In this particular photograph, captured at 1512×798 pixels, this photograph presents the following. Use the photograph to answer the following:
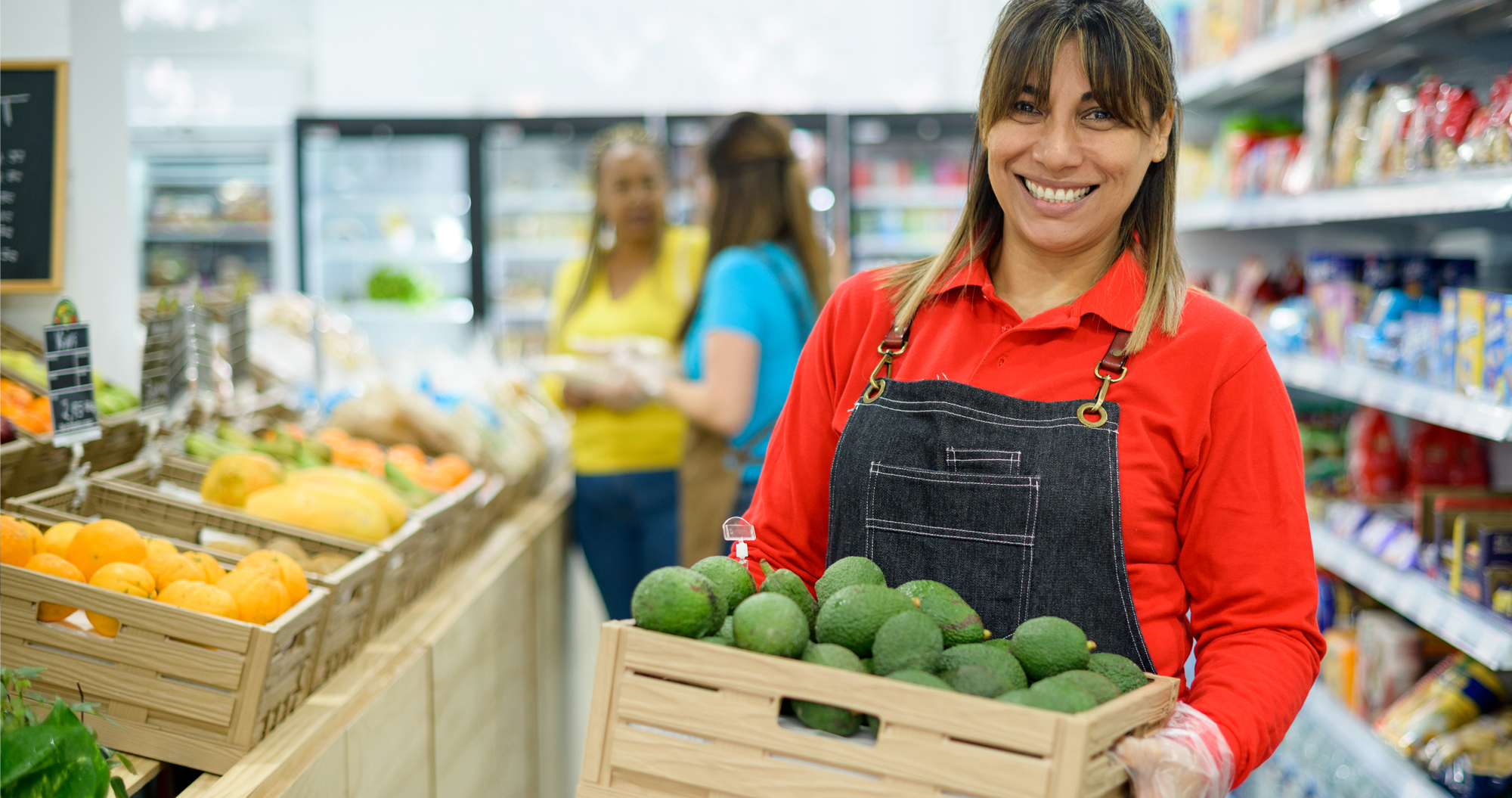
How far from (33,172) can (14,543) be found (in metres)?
0.87

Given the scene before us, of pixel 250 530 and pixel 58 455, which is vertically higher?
pixel 58 455

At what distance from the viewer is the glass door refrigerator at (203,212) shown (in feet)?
22.6

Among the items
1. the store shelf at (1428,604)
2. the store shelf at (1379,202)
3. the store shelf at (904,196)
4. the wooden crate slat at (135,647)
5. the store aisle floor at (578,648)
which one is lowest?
the store aisle floor at (578,648)

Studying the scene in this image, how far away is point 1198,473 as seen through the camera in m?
1.28

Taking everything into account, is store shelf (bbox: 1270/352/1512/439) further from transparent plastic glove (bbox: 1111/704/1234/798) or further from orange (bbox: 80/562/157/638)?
orange (bbox: 80/562/157/638)

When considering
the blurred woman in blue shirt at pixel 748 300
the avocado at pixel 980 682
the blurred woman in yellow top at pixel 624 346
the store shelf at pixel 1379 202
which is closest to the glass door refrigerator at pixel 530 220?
the blurred woman in yellow top at pixel 624 346

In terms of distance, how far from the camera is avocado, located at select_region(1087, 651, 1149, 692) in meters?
1.04

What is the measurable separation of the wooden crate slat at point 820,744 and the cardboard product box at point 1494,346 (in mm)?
1556

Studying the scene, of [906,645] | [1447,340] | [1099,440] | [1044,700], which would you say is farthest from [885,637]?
[1447,340]

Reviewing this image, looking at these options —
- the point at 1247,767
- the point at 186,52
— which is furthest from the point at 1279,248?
the point at 186,52

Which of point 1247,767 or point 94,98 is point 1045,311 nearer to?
point 1247,767

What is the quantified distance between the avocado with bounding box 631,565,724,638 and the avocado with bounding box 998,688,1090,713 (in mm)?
271

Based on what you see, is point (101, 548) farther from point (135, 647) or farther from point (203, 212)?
point (203, 212)

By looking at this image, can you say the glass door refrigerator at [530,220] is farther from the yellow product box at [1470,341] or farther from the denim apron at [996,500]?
the denim apron at [996,500]
